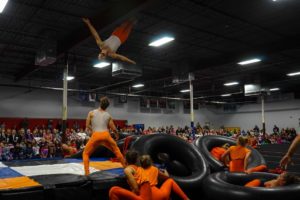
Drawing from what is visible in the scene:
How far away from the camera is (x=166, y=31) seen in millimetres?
8250

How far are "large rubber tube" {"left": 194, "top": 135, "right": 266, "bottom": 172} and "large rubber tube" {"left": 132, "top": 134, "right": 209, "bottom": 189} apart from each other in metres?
0.59

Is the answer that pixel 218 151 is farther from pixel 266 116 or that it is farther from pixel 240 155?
pixel 266 116

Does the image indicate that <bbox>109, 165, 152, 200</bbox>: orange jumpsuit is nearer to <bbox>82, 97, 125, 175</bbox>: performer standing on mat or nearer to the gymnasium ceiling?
<bbox>82, 97, 125, 175</bbox>: performer standing on mat

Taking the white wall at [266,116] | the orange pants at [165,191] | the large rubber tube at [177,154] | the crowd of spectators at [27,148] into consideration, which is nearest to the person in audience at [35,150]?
the crowd of spectators at [27,148]

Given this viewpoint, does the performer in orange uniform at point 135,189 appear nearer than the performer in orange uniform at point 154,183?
Yes

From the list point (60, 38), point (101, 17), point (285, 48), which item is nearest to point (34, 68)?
point (60, 38)

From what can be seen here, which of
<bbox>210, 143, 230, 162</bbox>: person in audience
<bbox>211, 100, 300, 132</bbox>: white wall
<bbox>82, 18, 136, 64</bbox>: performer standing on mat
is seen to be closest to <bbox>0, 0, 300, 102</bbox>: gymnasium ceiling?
<bbox>82, 18, 136, 64</bbox>: performer standing on mat

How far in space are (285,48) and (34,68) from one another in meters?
9.86

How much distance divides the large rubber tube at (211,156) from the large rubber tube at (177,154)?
0.59 metres

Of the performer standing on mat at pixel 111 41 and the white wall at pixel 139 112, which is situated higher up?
the performer standing on mat at pixel 111 41

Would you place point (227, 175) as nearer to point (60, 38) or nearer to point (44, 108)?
point (60, 38)

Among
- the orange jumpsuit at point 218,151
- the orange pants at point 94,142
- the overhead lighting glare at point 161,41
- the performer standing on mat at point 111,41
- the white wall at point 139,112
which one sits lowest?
the orange jumpsuit at point 218,151

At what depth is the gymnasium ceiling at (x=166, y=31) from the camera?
6566 mm

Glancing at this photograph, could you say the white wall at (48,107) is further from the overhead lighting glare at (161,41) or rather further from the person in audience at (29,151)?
the overhead lighting glare at (161,41)
